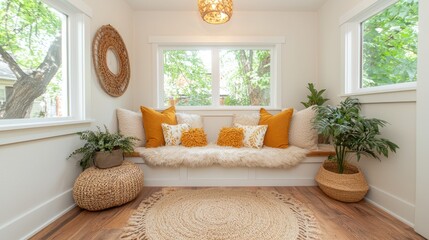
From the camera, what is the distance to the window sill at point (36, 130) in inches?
47.3

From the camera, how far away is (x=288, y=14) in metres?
2.87

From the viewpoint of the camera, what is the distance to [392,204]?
1619 mm

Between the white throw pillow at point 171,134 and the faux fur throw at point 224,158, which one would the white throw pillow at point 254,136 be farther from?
the white throw pillow at point 171,134

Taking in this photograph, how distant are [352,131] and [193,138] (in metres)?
1.69

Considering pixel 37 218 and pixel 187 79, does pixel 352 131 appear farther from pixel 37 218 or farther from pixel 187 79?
pixel 37 218

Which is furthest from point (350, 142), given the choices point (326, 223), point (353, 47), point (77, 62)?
point (77, 62)

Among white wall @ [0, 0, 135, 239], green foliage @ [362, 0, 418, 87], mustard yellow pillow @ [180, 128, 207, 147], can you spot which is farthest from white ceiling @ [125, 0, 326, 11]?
mustard yellow pillow @ [180, 128, 207, 147]

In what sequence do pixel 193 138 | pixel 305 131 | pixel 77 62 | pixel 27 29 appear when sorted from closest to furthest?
1. pixel 27 29
2. pixel 77 62
3. pixel 305 131
4. pixel 193 138

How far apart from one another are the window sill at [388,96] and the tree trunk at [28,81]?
293 centimetres

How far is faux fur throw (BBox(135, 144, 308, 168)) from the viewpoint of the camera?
6.89ft

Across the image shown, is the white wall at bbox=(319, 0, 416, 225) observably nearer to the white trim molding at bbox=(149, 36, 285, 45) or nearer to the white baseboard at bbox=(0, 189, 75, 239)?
the white trim molding at bbox=(149, 36, 285, 45)

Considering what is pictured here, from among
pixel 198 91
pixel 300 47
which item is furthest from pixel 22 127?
pixel 300 47

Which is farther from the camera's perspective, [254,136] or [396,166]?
[254,136]

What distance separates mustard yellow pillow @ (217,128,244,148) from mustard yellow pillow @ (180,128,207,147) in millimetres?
240
